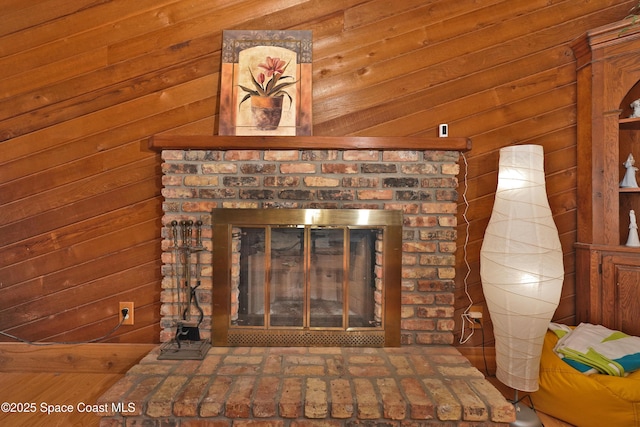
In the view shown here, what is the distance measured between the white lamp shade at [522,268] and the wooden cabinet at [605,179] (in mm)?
542

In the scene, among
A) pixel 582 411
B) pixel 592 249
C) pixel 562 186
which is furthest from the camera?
pixel 562 186

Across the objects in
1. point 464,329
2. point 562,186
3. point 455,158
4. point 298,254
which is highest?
point 455,158

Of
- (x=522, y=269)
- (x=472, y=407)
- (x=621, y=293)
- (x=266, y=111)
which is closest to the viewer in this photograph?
(x=472, y=407)

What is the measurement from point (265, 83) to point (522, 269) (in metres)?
1.66

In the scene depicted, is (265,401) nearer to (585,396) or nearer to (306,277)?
(306,277)

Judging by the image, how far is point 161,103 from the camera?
2.01 meters

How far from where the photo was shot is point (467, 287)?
79.4 inches

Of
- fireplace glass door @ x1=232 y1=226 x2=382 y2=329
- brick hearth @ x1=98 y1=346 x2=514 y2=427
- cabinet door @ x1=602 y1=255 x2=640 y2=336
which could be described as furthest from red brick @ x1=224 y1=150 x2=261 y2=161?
cabinet door @ x1=602 y1=255 x2=640 y2=336

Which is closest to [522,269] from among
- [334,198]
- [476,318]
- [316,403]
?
[476,318]

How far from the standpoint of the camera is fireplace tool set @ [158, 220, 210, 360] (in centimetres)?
180

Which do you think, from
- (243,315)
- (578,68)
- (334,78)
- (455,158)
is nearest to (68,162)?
(243,315)

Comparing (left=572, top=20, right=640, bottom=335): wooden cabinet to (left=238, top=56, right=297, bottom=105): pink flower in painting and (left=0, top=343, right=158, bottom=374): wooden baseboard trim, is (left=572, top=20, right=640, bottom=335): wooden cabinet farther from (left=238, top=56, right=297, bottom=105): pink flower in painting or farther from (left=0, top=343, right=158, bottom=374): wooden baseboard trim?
(left=0, top=343, right=158, bottom=374): wooden baseboard trim

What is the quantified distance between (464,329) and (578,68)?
167 centimetres

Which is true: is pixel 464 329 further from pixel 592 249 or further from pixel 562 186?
pixel 562 186
